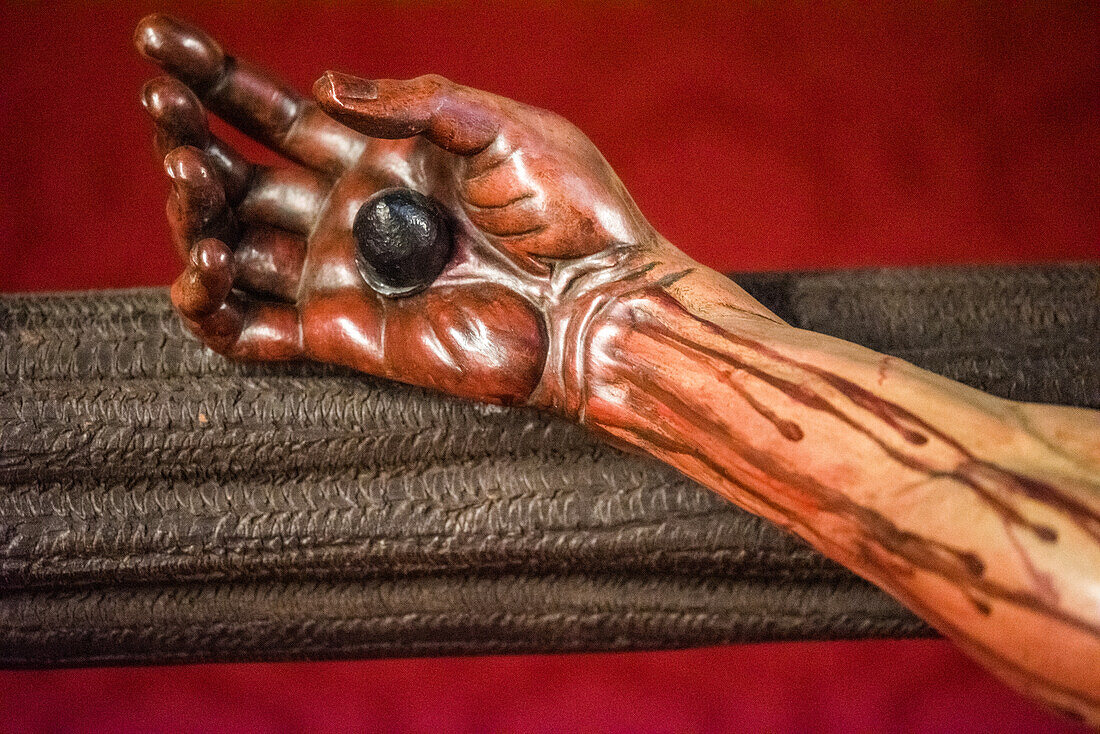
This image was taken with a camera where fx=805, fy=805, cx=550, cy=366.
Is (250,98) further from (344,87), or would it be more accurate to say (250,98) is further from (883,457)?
(883,457)

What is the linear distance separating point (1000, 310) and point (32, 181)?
4.39 feet

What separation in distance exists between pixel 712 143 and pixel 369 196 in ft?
2.87

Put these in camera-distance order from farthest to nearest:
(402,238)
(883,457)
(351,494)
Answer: (351,494) < (402,238) < (883,457)

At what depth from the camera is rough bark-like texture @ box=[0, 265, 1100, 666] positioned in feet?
2.11

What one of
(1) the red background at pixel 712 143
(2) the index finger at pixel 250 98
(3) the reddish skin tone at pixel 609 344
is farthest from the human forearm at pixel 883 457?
(1) the red background at pixel 712 143

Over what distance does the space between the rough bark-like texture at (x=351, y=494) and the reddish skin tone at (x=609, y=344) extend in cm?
9

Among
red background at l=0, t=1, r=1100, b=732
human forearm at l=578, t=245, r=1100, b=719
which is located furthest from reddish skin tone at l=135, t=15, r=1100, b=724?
red background at l=0, t=1, r=1100, b=732

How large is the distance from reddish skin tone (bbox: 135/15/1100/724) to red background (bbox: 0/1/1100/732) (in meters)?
0.73

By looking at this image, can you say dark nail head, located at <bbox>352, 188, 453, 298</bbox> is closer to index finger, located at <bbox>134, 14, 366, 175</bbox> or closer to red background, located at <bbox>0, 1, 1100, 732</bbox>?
index finger, located at <bbox>134, 14, 366, 175</bbox>

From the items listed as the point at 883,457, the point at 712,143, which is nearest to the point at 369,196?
the point at 883,457

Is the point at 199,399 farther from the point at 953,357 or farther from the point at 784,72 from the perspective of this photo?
the point at 784,72

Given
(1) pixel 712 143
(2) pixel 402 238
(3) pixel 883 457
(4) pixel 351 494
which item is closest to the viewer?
(3) pixel 883 457

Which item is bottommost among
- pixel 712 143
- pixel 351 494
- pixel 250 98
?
pixel 351 494

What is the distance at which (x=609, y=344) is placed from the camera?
543mm
